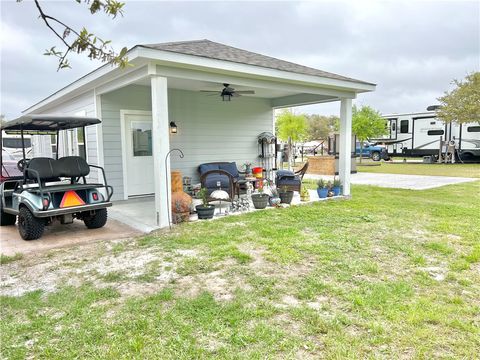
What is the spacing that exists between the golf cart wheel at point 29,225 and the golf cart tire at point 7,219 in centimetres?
104

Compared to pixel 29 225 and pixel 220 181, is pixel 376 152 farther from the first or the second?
pixel 29 225

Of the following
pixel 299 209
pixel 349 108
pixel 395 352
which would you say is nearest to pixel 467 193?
pixel 349 108

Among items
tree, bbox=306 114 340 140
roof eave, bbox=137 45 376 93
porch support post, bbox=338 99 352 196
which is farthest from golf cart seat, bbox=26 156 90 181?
tree, bbox=306 114 340 140

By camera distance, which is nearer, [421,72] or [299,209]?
[299,209]

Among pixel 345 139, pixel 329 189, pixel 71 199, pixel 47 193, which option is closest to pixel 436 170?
pixel 345 139

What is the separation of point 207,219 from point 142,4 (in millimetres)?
3407

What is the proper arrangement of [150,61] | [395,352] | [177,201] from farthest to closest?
[177,201], [150,61], [395,352]

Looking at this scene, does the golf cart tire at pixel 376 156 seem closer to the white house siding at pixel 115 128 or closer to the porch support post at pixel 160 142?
the white house siding at pixel 115 128

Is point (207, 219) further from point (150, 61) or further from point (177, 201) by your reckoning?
point (150, 61)

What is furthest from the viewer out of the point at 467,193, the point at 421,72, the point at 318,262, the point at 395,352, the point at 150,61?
the point at 421,72

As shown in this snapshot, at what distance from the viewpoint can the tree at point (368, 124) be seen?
66.5 ft

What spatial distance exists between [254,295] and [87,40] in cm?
221

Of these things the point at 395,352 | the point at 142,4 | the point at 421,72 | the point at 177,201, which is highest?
the point at 421,72

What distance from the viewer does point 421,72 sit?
22609mm
